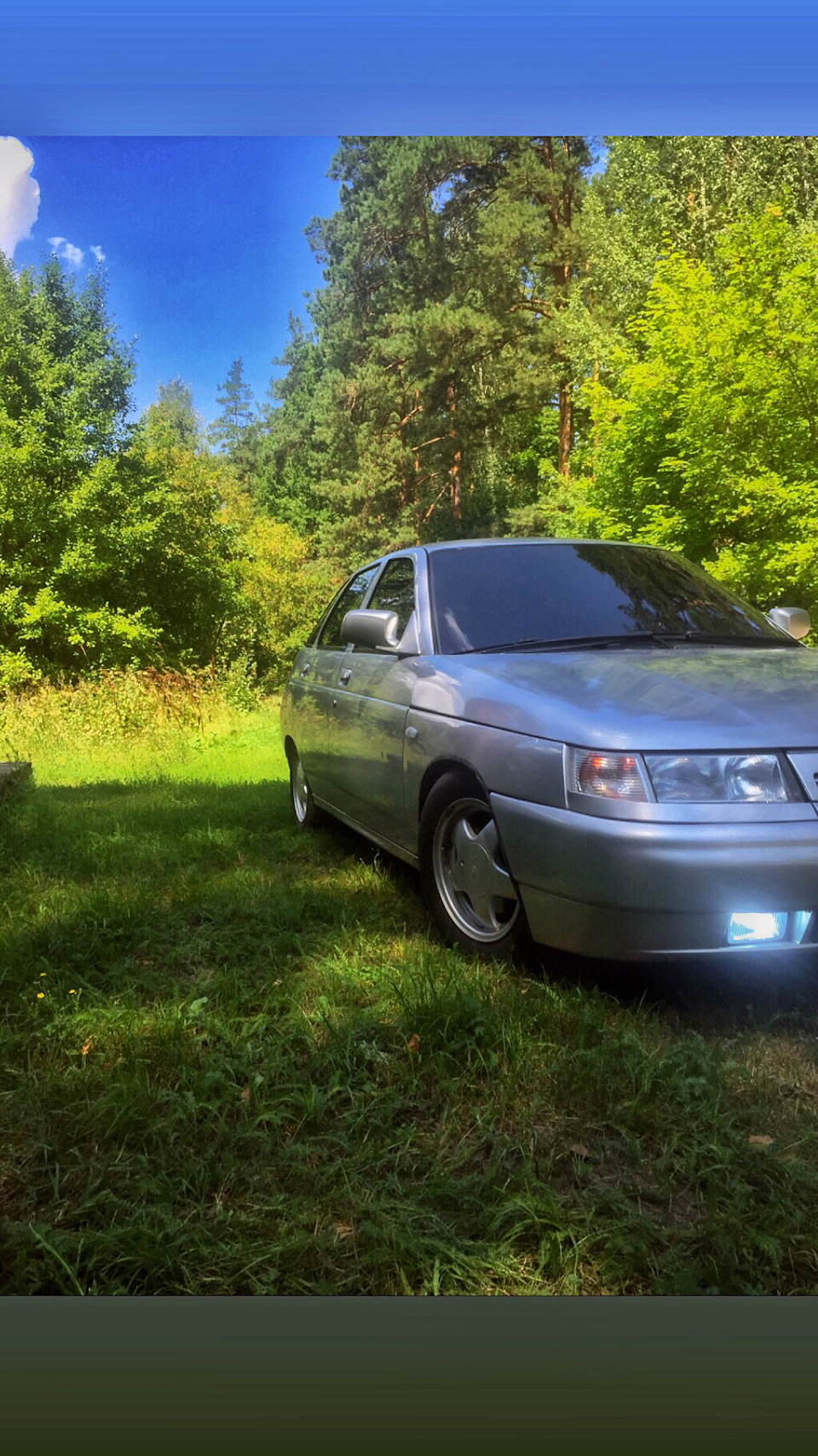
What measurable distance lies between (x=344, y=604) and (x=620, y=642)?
85.5 inches

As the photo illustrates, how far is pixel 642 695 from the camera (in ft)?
9.08

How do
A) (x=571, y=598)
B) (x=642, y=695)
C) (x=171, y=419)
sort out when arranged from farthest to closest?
(x=171, y=419)
(x=571, y=598)
(x=642, y=695)

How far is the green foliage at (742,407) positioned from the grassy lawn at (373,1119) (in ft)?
27.3

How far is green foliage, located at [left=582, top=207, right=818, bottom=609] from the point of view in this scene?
10359 mm

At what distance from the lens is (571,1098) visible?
7.80 ft

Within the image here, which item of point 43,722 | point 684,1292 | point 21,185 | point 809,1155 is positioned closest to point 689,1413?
point 684,1292

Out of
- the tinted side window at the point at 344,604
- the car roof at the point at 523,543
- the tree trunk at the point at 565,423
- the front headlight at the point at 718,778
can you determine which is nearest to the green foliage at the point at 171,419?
the tree trunk at the point at 565,423

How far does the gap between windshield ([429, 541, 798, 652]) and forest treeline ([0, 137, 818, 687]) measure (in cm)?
699

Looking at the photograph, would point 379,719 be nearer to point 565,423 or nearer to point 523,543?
point 523,543

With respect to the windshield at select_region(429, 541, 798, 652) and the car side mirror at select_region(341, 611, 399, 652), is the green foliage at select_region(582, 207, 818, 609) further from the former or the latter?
the car side mirror at select_region(341, 611, 399, 652)

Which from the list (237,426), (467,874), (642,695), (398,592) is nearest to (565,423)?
(237,426)

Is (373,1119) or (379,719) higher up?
(379,719)

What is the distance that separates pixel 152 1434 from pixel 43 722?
9977mm
